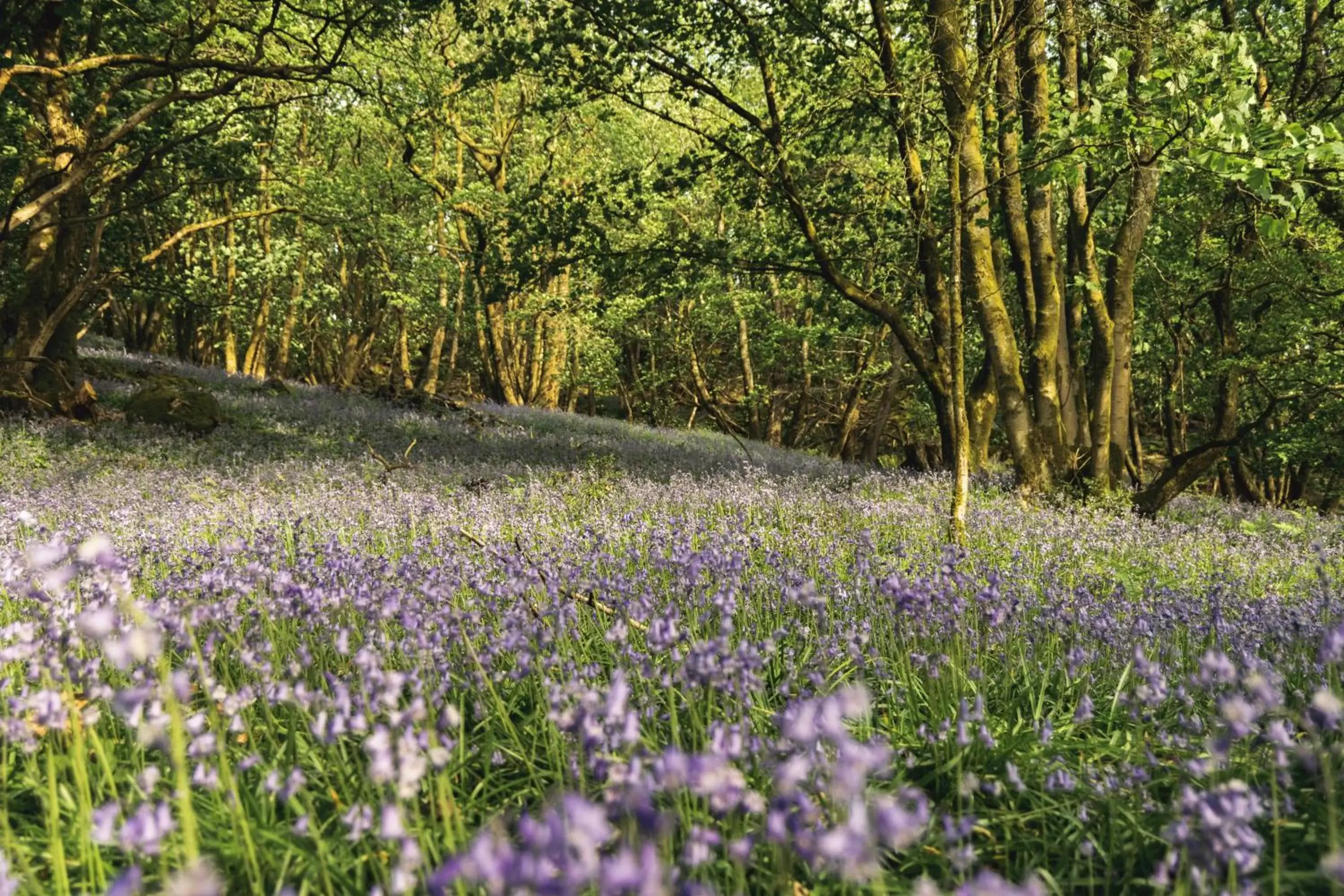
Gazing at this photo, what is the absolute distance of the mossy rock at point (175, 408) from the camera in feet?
41.1

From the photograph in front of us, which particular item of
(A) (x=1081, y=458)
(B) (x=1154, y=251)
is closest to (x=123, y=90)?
(A) (x=1081, y=458)

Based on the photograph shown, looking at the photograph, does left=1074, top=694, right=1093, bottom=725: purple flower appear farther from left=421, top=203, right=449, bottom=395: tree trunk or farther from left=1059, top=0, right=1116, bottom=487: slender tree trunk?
left=421, top=203, right=449, bottom=395: tree trunk

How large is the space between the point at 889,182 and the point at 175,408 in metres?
11.7

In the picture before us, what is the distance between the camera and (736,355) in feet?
129

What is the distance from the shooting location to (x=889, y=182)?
9.30m

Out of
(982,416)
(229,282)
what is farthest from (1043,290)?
(229,282)

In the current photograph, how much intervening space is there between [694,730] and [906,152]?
8.85m

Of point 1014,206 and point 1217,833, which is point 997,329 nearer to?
point 1014,206

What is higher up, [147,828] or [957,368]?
[957,368]

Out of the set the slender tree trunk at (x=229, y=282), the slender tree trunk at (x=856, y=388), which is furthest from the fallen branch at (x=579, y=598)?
the slender tree trunk at (x=229, y=282)

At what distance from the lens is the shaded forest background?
713 centimetres

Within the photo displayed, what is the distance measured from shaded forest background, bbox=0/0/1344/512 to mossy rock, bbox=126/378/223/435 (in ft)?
4.02

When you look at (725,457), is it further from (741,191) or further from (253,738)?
(253,738)

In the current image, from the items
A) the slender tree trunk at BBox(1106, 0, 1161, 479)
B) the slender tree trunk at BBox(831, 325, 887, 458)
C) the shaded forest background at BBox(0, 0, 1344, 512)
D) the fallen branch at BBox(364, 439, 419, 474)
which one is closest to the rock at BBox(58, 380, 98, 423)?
the shaded forest background at BBox(0, 0, 1344, 512)
